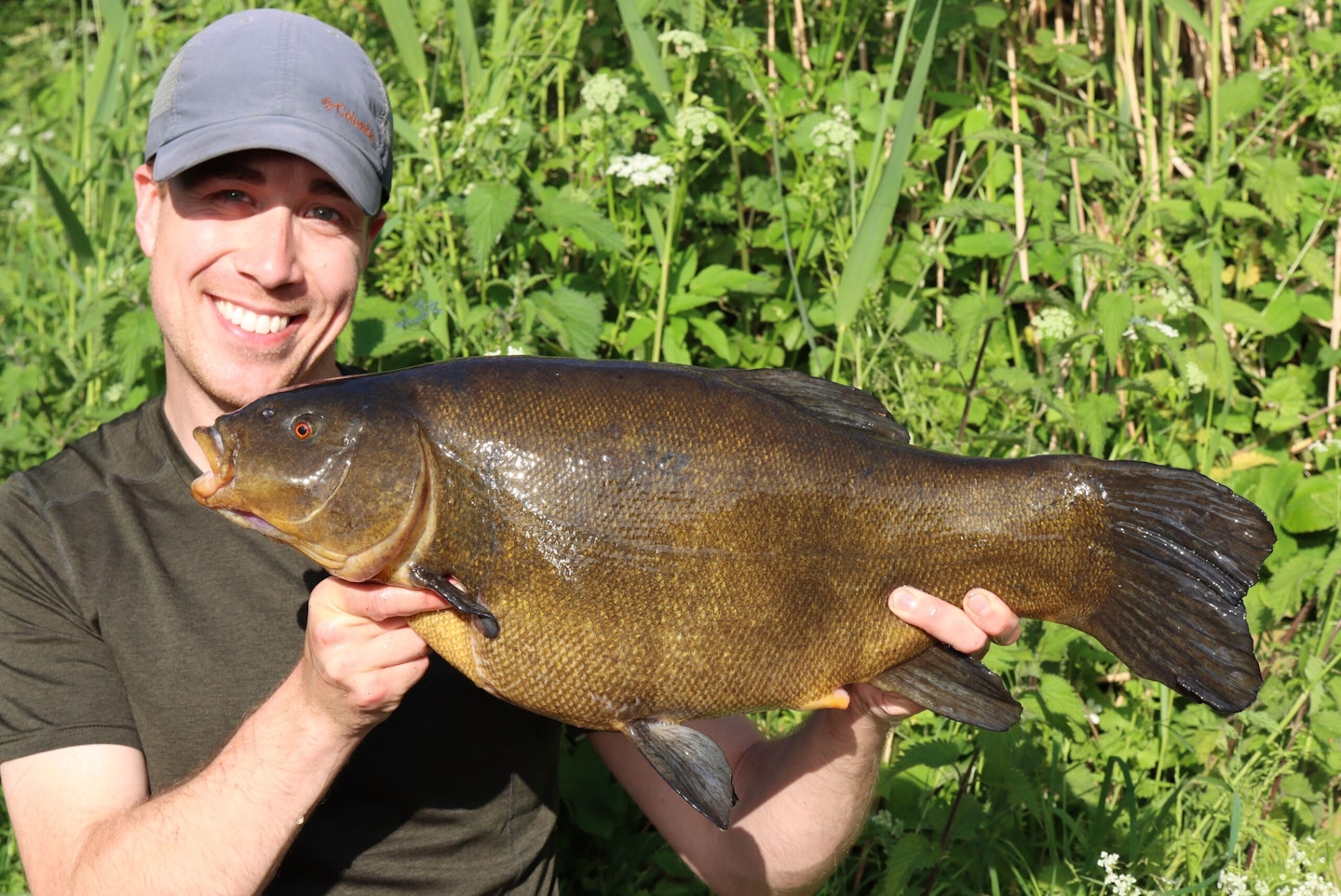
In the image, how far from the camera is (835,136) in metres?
3.54

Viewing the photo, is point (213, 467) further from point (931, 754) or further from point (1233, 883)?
point (1233, 883)

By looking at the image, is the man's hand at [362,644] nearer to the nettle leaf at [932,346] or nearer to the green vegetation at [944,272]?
the green vegetation at [944,272]

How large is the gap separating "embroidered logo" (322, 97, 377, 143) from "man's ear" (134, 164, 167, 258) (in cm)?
42

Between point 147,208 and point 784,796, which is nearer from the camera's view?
point 784,796

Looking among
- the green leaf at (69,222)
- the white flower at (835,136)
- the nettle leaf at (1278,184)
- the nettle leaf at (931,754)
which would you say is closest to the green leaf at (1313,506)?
the nettle leaf at (1278,184)

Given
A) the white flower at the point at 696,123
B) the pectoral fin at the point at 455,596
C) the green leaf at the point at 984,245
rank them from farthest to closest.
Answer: the green leaf at the point at 984,245 < the white flower at the point at 696,123 < the pectoral fin at the point at 455,596

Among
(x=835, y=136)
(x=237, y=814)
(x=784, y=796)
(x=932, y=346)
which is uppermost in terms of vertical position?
(x=835, y=136)

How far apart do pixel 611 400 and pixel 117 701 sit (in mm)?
1120

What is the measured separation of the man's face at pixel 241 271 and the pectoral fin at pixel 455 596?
86 centimetres

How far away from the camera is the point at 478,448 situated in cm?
196

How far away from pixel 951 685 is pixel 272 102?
1.62 metres

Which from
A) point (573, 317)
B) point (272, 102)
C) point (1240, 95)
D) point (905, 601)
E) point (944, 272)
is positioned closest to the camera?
point (905, 601)

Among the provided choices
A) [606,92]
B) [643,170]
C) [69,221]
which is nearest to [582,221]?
[643,170]

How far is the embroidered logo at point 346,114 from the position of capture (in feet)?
8.38
